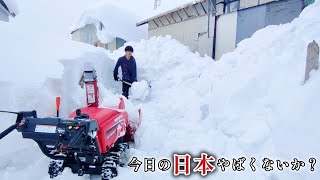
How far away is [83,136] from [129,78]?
5854 millimetres

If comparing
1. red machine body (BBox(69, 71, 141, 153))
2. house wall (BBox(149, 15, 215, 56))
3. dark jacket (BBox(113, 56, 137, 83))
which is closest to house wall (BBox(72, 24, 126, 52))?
house wall (BBox(149, 15, 215, 56))

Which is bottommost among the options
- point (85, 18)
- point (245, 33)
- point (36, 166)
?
point (36, 166)

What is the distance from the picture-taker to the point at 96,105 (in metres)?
4.91

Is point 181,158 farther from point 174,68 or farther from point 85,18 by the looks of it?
point 85,18

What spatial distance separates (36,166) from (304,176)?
3621mm

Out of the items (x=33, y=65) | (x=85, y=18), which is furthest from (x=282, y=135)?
(x=85, y=18)

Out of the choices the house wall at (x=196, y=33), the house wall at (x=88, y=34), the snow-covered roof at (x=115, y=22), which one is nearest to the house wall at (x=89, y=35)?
the house wall at (x=88, y=34)

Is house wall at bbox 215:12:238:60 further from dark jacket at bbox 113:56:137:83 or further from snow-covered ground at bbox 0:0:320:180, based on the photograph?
dark jacket at bbox 113:56:137:83

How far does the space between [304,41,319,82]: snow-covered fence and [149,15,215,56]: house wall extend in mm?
7200

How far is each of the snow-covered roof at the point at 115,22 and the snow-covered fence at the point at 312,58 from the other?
1913 centimetres

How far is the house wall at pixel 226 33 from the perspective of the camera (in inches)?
412

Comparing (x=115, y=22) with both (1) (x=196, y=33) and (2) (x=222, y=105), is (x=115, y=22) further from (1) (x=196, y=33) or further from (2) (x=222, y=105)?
(2) (x=222, y=105)

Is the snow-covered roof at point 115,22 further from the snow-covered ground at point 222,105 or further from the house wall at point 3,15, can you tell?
the snow-covered ground at point 222,105

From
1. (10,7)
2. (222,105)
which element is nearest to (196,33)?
(222,105)
